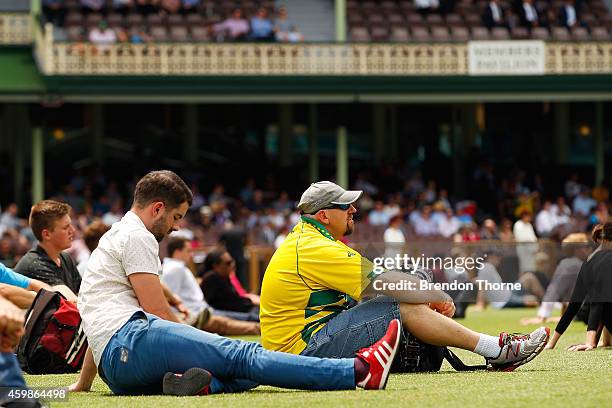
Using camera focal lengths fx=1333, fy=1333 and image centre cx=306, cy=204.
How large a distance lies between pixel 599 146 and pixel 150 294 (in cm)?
2681

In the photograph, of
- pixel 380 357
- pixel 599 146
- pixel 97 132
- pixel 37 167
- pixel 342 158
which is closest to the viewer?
pixel 380 357

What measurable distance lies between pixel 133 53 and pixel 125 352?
73.6ft

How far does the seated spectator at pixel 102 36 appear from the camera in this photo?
29.3m

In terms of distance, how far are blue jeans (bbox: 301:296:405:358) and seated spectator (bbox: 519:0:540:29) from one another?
25.4 m

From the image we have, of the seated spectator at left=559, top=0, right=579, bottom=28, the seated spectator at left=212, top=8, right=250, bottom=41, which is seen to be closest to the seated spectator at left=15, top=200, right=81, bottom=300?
the seated spectator at left=212, top=8, right=250, bottom=41

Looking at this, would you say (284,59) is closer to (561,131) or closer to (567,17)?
(567,17)

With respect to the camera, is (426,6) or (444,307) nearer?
(444,307)

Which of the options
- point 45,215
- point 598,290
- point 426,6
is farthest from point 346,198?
point 426,6

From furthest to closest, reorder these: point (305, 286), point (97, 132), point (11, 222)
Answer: point (97, 132) < point (11, 222) < point (305, 286)

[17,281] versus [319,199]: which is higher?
[319,199]

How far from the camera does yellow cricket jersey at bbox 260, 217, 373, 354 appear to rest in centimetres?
838

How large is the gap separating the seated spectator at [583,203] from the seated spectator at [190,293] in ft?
48.7

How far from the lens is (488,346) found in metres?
8.97

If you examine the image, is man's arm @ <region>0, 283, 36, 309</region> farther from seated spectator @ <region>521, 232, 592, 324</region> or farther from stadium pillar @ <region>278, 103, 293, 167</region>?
stadium pillar @ <region>278, 103, 293, 167</region>
